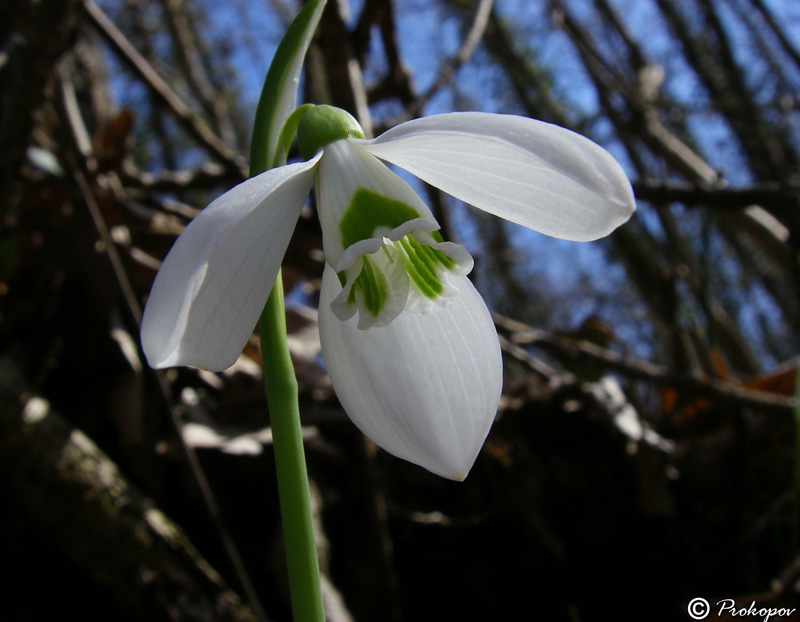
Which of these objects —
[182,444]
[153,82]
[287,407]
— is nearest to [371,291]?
[287,407]

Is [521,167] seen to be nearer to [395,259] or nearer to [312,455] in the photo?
[395,259]

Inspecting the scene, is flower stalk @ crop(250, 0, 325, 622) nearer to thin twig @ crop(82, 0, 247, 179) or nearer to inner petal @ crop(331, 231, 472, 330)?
inner petal @ crop(331, 231, 472, 330)

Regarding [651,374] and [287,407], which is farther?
[651,374]

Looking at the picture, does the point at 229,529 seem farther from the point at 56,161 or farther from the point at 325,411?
the point at 56,161

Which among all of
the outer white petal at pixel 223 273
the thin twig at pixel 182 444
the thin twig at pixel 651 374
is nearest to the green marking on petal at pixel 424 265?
the outer white petal at pixel 223 273

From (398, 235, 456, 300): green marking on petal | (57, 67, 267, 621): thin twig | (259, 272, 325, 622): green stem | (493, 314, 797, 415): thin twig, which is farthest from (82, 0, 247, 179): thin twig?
(259, 272, 325, 622): green stem

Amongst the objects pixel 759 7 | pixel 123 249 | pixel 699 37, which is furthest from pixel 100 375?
pixel 699 37
